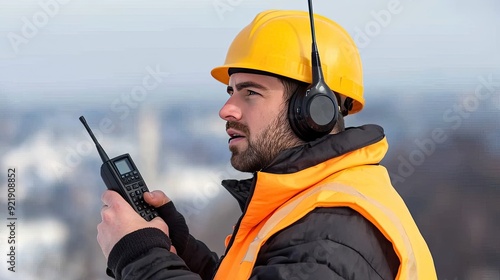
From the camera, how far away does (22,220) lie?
1.99 metres

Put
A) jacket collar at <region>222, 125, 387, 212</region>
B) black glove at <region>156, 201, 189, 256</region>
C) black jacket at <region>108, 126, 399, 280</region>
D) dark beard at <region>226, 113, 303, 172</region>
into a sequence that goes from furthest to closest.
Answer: black glove at <region>156, 201, 189, 256</region> < dark beard at <region>226, 113, 303, 172</region> < jacket collar at <region>222, 125, 387, 212</region> < black jacket at <region>108, 126, 399, 280</region>

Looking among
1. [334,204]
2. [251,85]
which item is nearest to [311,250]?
[334,204]

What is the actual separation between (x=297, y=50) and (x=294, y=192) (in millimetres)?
283

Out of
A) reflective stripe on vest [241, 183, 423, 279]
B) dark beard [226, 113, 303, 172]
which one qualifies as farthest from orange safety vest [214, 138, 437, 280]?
dark beard [226, 113, 303, 172]

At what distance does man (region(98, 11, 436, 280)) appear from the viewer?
2.34ft

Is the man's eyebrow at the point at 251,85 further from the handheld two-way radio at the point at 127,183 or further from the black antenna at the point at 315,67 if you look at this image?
the handheld two-way radio at the point at 127,183

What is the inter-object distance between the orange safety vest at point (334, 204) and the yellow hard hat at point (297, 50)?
0.17m

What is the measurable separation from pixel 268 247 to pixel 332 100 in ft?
0.98

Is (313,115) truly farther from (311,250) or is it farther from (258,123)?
(311,250)

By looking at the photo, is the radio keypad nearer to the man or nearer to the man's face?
the man

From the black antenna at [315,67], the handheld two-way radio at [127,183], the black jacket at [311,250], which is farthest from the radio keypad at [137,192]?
the black antenna at [315,67]

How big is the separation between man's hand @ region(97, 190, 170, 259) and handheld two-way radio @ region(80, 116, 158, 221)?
30mm

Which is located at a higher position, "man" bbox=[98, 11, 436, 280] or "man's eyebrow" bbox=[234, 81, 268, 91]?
"man's eyebrow" bbox=[234, 81, 268, 91]

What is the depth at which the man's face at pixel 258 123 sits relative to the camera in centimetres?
94
